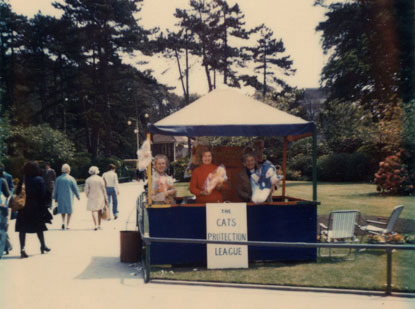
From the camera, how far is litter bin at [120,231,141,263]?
332 inches

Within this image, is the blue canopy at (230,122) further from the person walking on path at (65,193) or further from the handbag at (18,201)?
the person walking on path at (65,193)

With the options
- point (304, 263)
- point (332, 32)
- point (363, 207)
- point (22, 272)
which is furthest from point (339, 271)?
point (332, 32)

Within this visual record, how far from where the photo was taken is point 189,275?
7.50 meters

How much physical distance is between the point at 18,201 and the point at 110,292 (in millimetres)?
3489

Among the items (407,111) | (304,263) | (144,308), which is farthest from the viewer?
(407,111)

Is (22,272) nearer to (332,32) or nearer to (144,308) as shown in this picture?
(144,308)

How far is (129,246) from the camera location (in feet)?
27.7

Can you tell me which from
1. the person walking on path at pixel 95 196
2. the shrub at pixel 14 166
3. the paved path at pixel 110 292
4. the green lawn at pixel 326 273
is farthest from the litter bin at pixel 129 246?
the shrub at pixel 14 166

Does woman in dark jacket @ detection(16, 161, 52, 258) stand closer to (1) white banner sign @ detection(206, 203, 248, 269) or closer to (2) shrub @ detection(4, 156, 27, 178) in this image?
(1) white banner sign @ detection(206, 203, 248, 269)

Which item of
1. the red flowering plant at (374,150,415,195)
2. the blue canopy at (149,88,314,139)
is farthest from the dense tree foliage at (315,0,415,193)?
the blue canopy at (149,88,314,139)

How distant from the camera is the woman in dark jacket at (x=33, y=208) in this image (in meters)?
9.05

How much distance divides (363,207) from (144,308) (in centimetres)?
1307

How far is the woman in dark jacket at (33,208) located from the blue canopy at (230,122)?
2.90 metres

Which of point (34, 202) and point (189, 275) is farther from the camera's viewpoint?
point (34, 202)
